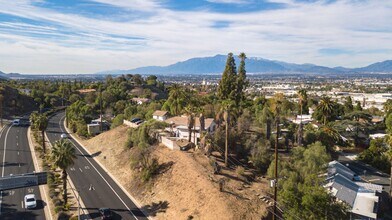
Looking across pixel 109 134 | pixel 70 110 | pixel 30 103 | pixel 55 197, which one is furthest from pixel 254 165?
pixel 30 103

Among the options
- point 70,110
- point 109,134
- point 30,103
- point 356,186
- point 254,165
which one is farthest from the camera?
point 30,103

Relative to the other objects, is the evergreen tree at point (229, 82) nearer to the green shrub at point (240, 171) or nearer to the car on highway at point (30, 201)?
the green shrub at point (240, 171)

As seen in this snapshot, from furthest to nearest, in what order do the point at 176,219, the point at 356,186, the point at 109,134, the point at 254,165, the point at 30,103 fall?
the point at 30,103
the point at 109,134
the point at 254,165
the point at 356,186
the point at 176,219

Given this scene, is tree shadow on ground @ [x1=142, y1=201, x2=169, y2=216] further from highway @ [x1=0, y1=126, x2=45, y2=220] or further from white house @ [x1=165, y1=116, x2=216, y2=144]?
white house @ [x1=165, y1=116, x2=216, y2=144]

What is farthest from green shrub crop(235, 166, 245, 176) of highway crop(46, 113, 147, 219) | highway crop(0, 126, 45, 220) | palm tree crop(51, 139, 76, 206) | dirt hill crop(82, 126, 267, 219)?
highway crop(0, 126, 45, 220)

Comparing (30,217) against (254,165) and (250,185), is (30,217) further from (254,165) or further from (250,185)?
(254,165)

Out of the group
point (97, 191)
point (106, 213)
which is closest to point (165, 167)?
point (97, 191)

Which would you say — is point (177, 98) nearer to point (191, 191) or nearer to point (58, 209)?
point (191, 191)
